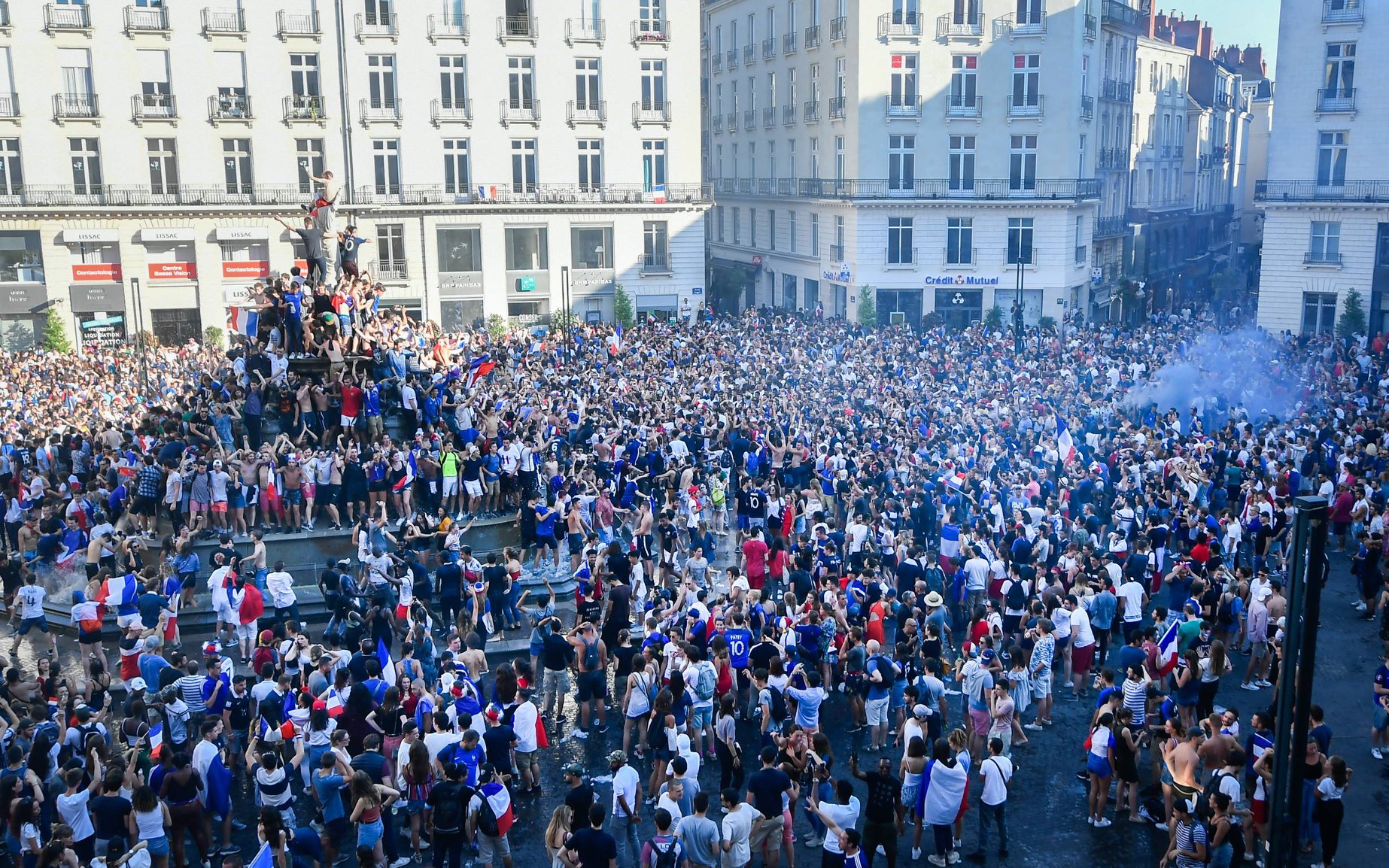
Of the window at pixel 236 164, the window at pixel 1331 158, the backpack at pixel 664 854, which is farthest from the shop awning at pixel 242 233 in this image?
the window at pixel 1331 158

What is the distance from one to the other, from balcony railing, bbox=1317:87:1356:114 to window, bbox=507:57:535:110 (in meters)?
34.0

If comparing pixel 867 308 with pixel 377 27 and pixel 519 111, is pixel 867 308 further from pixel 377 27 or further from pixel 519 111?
pixel 377 27

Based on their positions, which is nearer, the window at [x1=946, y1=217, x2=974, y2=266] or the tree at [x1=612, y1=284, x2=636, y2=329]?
the window at [x1=946, y1=217, x2=974, y2=266]

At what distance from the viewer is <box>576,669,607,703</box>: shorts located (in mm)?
15438

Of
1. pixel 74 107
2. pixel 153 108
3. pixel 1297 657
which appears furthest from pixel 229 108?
pixel 1297 657

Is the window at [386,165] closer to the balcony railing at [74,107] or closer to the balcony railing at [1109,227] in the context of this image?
the balcony railing at [74,107]

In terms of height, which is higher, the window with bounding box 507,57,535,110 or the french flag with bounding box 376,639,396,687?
the window with bounding box 507,57,535,110

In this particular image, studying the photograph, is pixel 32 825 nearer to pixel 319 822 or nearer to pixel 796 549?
pixel 319 822

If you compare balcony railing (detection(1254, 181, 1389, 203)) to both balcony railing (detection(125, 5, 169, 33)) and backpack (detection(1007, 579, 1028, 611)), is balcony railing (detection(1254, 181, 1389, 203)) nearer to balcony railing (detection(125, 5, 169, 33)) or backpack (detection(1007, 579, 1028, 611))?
backpack (detection(1007, 579, 1028, 611))

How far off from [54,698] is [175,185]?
40.3 metres

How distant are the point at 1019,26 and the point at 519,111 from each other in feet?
74.2

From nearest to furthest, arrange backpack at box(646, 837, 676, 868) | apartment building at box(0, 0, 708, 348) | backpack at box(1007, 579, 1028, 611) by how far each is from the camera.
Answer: backpack at box(646, 837, 676, 868)
backpack at box(1007, 579, 1028, 611)
apartment building at box(0, 0, 708, 348)

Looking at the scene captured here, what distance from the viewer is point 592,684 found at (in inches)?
608

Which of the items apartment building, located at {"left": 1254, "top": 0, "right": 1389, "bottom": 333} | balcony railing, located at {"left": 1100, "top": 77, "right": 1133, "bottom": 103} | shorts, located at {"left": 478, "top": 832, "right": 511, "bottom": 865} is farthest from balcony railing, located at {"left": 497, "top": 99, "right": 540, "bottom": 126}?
shorts, located at {"left": 478, "top": 832, "right": 511, "bottom": 865}
